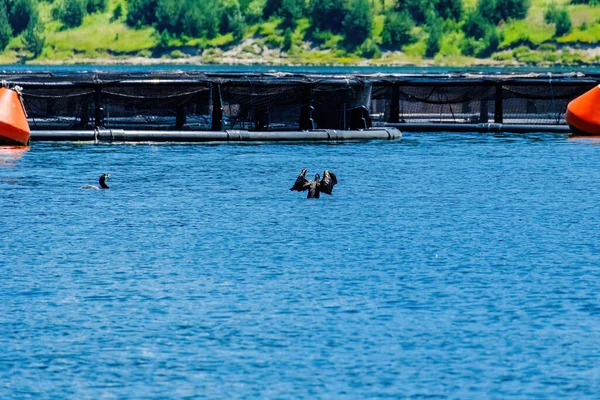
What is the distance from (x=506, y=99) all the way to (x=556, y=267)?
122 feet

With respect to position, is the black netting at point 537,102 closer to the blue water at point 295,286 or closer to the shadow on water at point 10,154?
the blue water at point 295,286

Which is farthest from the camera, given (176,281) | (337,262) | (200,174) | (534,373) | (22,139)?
(22,139)

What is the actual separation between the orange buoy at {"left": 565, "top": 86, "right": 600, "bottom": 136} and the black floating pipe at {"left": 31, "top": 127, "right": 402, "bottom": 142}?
8.38 m

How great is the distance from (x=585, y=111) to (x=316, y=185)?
22406mm

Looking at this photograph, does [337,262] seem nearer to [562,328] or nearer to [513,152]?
[562,328]

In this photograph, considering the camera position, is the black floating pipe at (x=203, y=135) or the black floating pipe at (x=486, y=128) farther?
the black floating pipe at (x=486, y=128)

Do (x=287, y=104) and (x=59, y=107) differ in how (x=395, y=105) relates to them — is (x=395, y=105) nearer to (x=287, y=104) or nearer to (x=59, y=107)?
(x=287, y=104)

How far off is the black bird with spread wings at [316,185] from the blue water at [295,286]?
34 centimetres

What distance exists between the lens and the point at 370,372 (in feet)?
63.0

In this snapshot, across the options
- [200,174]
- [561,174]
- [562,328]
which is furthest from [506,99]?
[562,328]

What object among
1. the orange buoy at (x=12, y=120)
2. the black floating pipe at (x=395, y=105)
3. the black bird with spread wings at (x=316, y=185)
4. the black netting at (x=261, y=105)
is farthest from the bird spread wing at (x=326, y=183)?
the black floating pipe at (x=395, y=105)

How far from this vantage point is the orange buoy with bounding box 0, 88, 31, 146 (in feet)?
164

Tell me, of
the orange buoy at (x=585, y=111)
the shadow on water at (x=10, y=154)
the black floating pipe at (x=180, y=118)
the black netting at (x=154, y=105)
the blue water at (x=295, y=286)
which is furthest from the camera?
the orange buoy at (x=585, y=111)

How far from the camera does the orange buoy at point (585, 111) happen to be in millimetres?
58500
